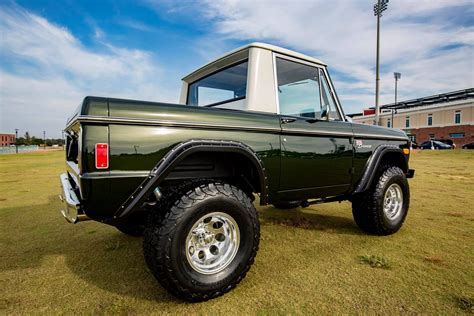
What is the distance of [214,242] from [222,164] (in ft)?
2.47

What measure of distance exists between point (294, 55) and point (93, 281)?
9.93ft

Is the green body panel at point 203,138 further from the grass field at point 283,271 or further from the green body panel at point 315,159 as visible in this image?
the grass field at point 283,271

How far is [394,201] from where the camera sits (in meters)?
3.90

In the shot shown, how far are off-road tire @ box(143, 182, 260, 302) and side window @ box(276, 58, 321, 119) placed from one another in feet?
4.20

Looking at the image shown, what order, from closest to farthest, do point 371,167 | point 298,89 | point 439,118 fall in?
point 298,89 → point 371,167 → point 439,118

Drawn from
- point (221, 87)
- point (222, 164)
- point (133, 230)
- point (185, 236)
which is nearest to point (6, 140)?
point (133, 230)

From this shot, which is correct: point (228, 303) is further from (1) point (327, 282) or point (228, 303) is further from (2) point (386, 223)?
(2) point (386, 223)

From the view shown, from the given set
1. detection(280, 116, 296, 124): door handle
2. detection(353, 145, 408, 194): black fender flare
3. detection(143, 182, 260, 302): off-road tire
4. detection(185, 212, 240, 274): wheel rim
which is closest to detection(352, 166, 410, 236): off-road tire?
detection(353, 145, 408, 194): black fender flare

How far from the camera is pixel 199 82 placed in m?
3.79

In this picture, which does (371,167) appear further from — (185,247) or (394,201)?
(185,247)

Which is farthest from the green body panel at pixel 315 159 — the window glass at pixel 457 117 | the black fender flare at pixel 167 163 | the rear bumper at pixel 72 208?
the window glass at pixel 457 117

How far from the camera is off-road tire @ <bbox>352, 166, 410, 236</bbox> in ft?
11.4

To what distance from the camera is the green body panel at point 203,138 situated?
1.88m

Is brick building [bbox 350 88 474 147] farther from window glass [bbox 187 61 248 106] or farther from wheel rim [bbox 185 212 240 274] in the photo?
wheel rim [bbox 185 212 240 274]
